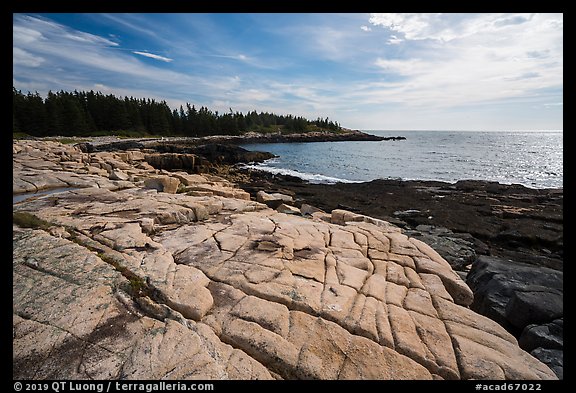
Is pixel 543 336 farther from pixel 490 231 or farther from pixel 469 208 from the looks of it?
pixel 469 208

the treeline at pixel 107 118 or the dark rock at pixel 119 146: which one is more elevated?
the treeline at pixel 107 118

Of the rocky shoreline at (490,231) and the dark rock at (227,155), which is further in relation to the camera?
the dark rock at (227,155)

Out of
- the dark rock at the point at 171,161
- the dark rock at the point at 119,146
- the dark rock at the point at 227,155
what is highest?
the dark rock at the point at 119,146

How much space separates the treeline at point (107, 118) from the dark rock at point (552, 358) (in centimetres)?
8650

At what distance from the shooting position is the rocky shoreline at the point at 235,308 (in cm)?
406

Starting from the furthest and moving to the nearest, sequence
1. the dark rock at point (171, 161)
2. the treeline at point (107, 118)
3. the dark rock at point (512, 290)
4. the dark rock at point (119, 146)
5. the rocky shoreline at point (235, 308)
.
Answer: the treeline at point (107, 118) < the dark rock at point (119, 146) < the dark rock at point (171, 161) < the dark rock at point (512, 290) < the rocky shoreline at point (235, 308)

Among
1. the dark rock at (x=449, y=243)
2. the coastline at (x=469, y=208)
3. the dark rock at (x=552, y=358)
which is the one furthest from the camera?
the coastline at (x=469, y=208)

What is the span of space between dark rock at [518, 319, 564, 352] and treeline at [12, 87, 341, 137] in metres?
86.3

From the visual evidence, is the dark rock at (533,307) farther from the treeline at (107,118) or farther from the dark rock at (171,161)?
the treeline at (107,118)

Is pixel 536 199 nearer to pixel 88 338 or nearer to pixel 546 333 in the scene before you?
pixel 546 333

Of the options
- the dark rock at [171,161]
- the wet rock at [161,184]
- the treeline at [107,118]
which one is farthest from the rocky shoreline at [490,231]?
the treeline at [107,118]

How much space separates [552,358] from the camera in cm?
563

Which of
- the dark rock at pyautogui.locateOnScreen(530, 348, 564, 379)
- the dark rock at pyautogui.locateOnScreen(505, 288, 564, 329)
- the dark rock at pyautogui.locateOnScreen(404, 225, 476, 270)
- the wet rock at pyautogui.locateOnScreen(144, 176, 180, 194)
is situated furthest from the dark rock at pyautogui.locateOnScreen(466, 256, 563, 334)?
the wet rock at pyautogui.locateOnScreen(144, 176, 180, 194)

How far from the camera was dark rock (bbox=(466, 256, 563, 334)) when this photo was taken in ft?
23.1
